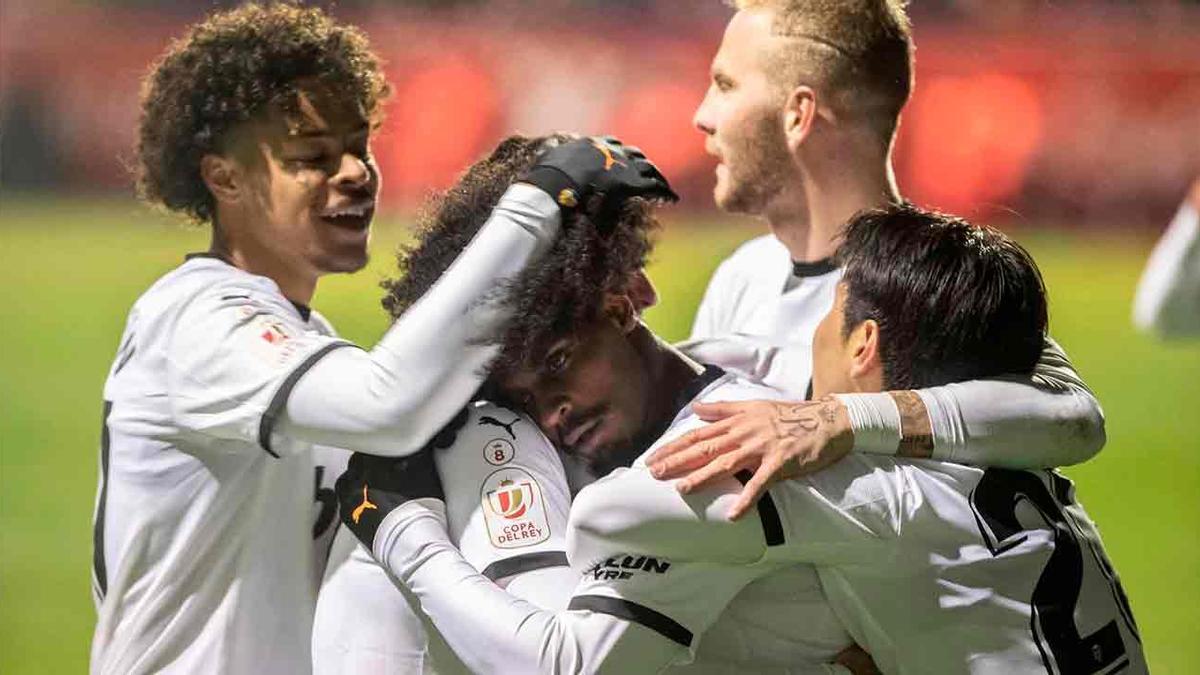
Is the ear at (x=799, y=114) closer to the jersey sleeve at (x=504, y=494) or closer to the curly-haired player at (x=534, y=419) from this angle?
the curly-haired player at (x=534, y=419)

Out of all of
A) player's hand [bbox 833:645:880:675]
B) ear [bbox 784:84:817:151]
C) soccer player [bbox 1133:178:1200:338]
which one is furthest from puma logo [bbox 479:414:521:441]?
soccer player [bbox 1133:178:1200:338]

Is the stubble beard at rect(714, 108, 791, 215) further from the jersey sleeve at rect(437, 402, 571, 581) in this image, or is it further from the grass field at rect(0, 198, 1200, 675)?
the jersey sleeve at rect(437, 402, 571, 581)

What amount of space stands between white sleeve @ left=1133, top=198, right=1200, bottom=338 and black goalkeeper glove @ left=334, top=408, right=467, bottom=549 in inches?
65.6

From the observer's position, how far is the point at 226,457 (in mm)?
2076

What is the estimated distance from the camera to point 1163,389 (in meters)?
3.17

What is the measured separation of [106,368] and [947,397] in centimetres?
137

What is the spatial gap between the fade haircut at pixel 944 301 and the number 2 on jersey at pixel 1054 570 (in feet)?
0.46

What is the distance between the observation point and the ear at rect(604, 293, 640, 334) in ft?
6.46

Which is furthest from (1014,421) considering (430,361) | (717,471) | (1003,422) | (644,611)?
(430,361)

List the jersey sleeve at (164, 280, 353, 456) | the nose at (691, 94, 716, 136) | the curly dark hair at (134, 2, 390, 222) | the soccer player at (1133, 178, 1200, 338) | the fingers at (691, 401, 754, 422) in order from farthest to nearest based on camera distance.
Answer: the soccer player at (1133, 178, 1200, 338)
the nose at (691, 94, 716, 136)
the curly dark hair at (134, 2, 390, 222)
the jersey sleeve at (164, 280, 353, 456)
the fingers at (691, 401, 754, 422)

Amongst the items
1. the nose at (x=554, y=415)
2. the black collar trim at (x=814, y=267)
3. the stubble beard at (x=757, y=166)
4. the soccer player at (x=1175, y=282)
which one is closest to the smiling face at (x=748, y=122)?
the stubble beard at (x=757, y=166)

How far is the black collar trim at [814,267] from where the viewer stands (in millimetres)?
2203

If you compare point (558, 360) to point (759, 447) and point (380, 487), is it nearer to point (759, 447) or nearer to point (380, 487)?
point (380, 487)

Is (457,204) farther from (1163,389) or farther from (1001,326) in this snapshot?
(1163,389)
